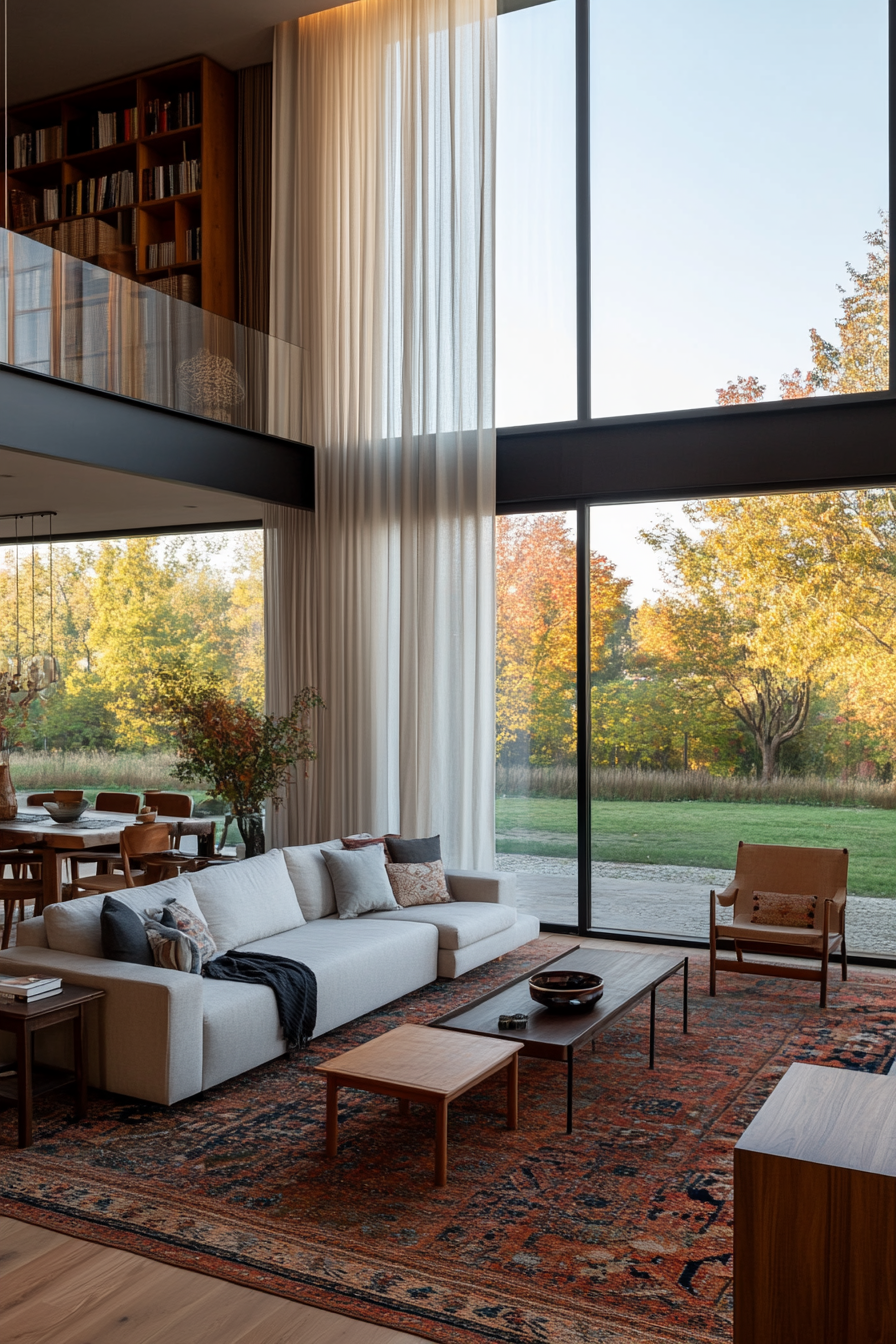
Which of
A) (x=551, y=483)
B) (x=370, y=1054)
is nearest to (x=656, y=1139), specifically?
(x=370, y=1054)

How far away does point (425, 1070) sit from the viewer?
12.5ft

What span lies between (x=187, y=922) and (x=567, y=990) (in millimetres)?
1688

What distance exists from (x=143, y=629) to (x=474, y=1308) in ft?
36.2

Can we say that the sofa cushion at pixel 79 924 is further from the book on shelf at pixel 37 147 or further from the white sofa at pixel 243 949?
the book on shelf at pixel 37 147

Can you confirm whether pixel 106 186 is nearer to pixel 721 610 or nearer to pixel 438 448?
pixel 438 448

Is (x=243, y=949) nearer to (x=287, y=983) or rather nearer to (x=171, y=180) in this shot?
(x=287, y=983)

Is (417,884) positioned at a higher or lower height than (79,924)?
lower

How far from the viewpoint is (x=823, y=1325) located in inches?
83.7

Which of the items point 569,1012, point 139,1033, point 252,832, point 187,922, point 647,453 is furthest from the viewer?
point 647,453

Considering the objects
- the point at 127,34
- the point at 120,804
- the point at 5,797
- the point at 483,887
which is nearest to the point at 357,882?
the point at 483,887

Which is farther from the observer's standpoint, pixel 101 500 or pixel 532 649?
pixel 101 500

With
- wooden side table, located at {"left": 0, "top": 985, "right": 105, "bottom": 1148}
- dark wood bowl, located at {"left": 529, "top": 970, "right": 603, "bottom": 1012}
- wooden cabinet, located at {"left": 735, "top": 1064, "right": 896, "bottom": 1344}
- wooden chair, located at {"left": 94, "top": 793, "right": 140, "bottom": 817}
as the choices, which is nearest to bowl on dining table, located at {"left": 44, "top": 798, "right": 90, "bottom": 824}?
wooden chair, located at {"left": 94, "top": 793, "right": 140, "bottom": 817}

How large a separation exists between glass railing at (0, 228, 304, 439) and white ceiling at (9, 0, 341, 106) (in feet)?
7.79

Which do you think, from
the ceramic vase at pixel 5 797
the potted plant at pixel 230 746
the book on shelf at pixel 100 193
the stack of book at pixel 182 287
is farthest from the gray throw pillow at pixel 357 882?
the book on shelf at pixel 100 193
